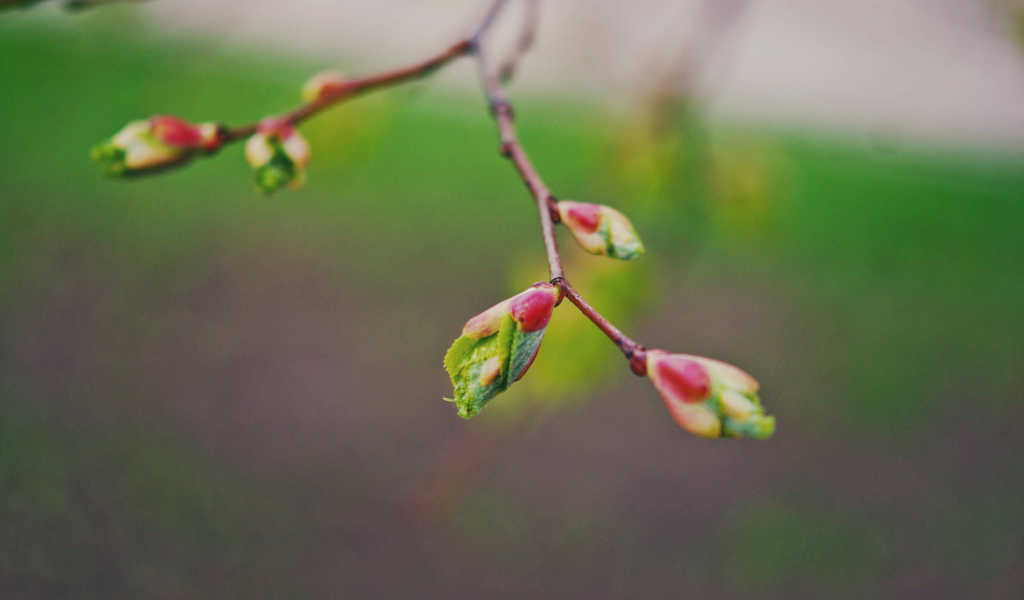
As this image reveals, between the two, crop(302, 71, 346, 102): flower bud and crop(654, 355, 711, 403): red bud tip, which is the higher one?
crop(302, 71, 346, 102): flower bud

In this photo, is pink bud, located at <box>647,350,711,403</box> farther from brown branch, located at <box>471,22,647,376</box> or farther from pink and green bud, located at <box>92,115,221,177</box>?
pink and green bud, located at <box>92,115,221,177</box>

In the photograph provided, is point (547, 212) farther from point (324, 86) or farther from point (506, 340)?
point (324, 86)

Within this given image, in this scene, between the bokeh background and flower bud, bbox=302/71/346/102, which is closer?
flower bud, bbox=302/71/346/102

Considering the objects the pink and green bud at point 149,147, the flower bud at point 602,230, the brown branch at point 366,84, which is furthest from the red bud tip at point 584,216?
the pink and green bud at point 149,147

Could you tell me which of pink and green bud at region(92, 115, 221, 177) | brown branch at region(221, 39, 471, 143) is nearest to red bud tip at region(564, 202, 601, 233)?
brown branch at region(221, 39, 471, 143)

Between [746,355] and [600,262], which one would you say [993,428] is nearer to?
[746,355]

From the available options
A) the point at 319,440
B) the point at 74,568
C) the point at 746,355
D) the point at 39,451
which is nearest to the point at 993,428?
the point at 746,355
